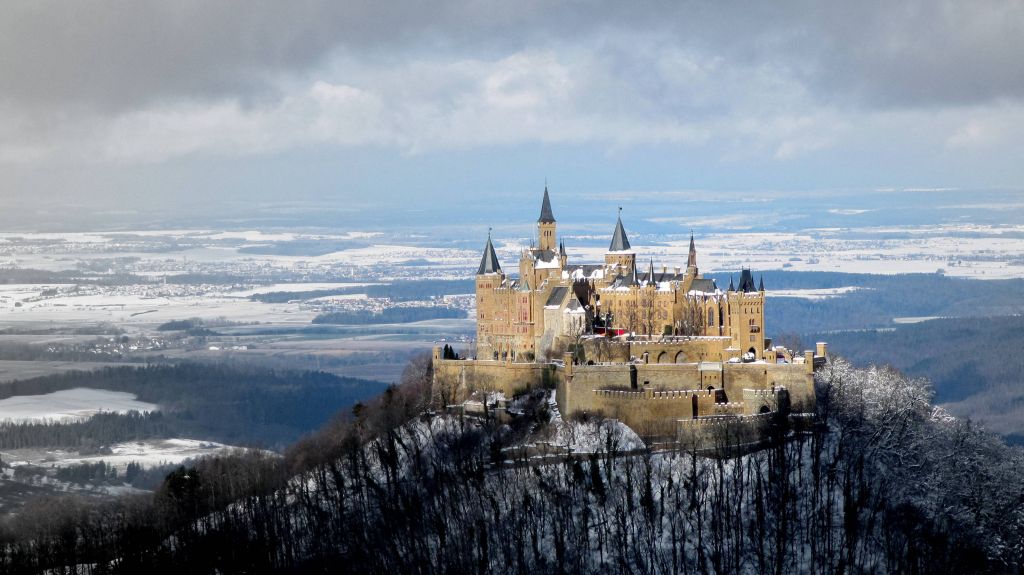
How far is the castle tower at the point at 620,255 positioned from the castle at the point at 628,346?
78 millimetres

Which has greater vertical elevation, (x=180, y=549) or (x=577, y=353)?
(x=577, y=353)

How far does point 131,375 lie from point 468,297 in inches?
2417

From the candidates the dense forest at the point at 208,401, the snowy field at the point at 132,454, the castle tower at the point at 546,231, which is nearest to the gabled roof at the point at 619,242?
the castle tower at the point at 546,231

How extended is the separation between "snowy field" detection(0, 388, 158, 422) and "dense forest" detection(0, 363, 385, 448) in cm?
78

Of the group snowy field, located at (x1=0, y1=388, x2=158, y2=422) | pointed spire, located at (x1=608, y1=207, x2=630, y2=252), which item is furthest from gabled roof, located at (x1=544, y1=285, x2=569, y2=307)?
snowy field, located at (x1=0, y1=388, x2=158, y2=422)

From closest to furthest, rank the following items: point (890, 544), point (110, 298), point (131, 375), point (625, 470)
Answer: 1. point (890, 544)
2. point (625, 470)
3. point (131, 375)
4. point (110, 298)

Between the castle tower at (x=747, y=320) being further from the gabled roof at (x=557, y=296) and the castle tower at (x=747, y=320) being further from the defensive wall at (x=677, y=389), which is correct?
the gabled roof at (x=557, y=296)

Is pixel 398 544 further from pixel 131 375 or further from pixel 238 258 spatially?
pixel 238 258

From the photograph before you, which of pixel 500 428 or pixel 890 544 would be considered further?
pixel 500 428

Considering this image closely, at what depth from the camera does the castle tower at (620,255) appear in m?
90.5

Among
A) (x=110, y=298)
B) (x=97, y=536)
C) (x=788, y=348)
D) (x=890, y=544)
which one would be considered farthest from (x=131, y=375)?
(x=890, y=544)

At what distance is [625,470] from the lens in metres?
74.5

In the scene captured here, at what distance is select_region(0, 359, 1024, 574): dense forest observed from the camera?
7044cm

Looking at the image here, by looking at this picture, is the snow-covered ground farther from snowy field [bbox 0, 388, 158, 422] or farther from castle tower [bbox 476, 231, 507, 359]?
castle tower [bbox 476, 231, 507, 359]
